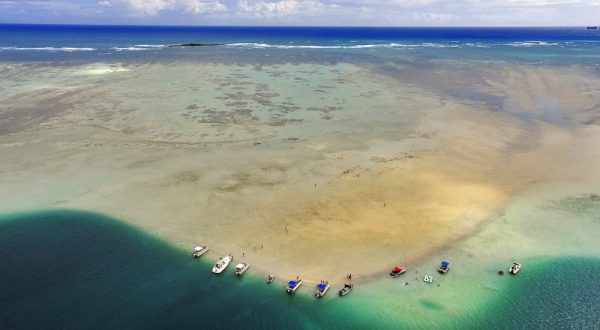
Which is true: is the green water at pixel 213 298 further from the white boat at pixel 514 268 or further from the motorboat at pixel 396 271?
the motorboat at pixel 396 271

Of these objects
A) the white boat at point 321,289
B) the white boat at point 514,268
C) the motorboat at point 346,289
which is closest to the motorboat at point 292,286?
the white boat at point 321,289

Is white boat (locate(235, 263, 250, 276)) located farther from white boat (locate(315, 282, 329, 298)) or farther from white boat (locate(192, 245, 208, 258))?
white boat (locate(315, 282, 329, 298))

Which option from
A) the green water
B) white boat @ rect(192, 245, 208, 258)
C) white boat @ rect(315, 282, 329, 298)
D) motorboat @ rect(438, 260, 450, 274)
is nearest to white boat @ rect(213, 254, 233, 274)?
the green water

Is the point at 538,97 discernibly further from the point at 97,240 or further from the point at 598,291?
the point at 97,240

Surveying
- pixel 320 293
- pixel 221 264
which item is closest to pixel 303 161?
pixel 221 264

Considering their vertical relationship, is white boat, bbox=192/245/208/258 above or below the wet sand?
below

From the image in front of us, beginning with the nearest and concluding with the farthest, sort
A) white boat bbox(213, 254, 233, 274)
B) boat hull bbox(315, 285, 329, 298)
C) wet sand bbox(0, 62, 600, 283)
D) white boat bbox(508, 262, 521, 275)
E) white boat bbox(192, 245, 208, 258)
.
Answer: boat hull bbox(315, 285, 329, 298), white boat bbox(213, 254, 233, 274), white boat bbox(508, 262, 521, 275), white boat bbox(192, 245, 208, 258), wet sand bbox(0, 62, 600, 283)
